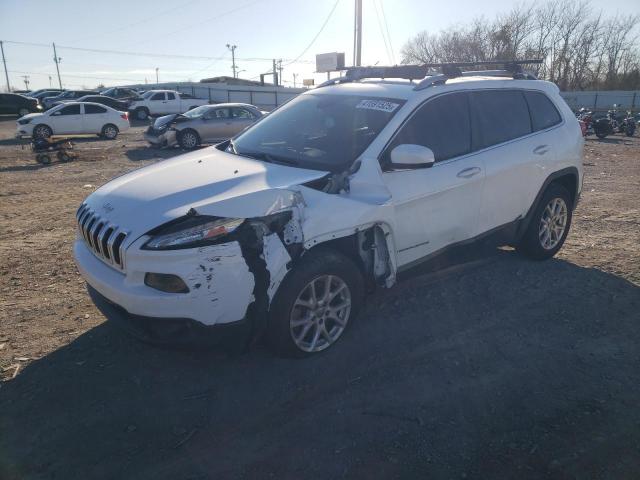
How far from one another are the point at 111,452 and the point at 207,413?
0.56 meters

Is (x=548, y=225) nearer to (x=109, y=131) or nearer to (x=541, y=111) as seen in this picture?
(x=541, y=111)

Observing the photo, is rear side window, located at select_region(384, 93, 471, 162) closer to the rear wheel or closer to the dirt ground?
the dirt ground

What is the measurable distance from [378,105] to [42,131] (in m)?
18.8

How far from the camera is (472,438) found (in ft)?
9.00

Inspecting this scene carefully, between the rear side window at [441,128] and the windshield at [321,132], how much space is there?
0.19m

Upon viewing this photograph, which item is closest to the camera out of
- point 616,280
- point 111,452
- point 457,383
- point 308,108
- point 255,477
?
point 255,477

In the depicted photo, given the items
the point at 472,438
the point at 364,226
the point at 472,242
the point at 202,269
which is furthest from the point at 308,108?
the point at 472,438

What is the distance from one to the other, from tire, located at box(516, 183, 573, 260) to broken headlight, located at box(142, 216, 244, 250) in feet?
11.5

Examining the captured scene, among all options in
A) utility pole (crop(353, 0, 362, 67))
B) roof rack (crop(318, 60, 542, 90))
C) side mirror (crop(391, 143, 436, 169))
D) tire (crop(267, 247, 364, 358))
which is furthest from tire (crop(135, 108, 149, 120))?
tire (crop(267, 247, 364, 358))

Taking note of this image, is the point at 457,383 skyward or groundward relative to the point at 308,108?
groundward

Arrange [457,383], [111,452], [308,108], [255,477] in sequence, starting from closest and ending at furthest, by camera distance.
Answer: [255,477] → [111,452] → [457,383] → [308,108]

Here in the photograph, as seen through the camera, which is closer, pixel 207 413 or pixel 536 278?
pixel 207 413

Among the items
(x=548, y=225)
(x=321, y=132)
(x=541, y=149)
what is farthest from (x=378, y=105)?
(x=548, y=225)

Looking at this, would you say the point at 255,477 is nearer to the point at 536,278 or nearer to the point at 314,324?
the point at 314,324
